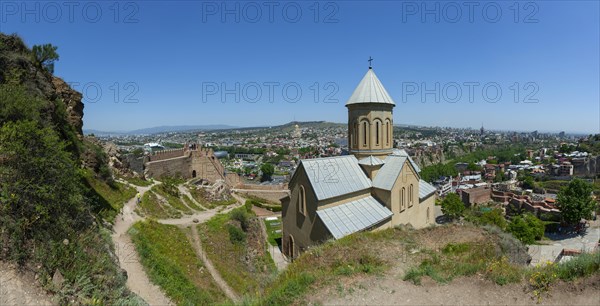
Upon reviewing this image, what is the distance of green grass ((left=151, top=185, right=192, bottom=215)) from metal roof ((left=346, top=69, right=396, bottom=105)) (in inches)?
514

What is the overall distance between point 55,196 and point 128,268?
3.96 m

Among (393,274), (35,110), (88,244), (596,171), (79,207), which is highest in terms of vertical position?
(35,110)

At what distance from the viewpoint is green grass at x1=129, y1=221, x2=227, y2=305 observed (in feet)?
29.3

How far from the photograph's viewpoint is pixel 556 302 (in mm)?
5020

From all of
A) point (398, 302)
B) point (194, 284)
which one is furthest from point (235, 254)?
point (398, 302)

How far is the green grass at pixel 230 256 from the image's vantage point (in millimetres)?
12516

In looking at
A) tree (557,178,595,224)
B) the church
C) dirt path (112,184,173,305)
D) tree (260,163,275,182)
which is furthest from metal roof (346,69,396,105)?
tree (260,163,275,182)

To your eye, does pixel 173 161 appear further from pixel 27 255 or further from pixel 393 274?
pixel 393 274

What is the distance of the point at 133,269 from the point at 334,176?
8.93m

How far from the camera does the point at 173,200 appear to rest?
19531mm

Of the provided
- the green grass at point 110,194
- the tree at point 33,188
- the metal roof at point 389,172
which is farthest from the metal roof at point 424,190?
the tree at point 33,188

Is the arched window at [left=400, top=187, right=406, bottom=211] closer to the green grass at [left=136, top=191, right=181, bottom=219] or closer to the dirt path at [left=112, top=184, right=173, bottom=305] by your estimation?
the dirt path at [left=112, top=184, right=173, bottom=305]

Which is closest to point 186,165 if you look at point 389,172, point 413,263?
point 389,172

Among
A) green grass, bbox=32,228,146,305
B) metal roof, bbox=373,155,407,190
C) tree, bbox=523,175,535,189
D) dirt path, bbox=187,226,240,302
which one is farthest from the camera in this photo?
tree, bbox=523,175,535,189
